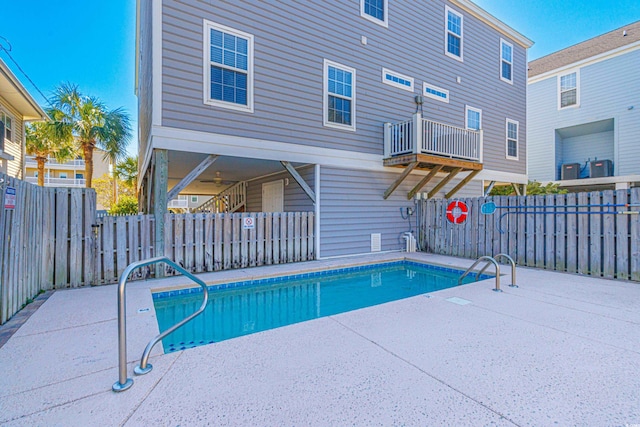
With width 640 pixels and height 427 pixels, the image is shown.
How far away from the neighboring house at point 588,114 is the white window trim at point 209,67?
45.6 feet

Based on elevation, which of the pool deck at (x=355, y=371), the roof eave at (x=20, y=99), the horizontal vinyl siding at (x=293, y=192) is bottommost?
the pool deck at (x=355, y=371)

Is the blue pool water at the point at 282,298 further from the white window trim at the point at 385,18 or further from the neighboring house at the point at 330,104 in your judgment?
the white window trim at the point at 385,18

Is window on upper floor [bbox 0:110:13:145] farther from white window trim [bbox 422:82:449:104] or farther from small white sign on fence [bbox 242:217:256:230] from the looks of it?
white window trim [bbox 422:82:449:104]

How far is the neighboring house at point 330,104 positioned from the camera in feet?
20.2

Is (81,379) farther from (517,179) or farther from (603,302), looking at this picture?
(517,179)

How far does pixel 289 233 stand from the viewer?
757 centimetres

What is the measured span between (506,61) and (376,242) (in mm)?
9213

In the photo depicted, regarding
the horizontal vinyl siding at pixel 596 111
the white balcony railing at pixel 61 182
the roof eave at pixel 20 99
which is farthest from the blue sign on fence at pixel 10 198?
the white balcony railing at pixel 61 182

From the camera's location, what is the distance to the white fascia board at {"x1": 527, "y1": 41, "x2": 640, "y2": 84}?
12.2 m

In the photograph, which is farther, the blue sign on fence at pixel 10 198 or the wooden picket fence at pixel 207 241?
the wooden picket fence at pixel 207 241

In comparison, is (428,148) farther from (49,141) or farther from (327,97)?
(49,141)

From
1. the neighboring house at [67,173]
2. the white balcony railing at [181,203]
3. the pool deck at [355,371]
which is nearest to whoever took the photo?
the pool deck at [355,371]

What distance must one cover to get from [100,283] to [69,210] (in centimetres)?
132

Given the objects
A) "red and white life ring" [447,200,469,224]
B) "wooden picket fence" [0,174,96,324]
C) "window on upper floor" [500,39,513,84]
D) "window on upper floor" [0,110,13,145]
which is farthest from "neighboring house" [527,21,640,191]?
"window on upper floor" [0,110,13,145]
